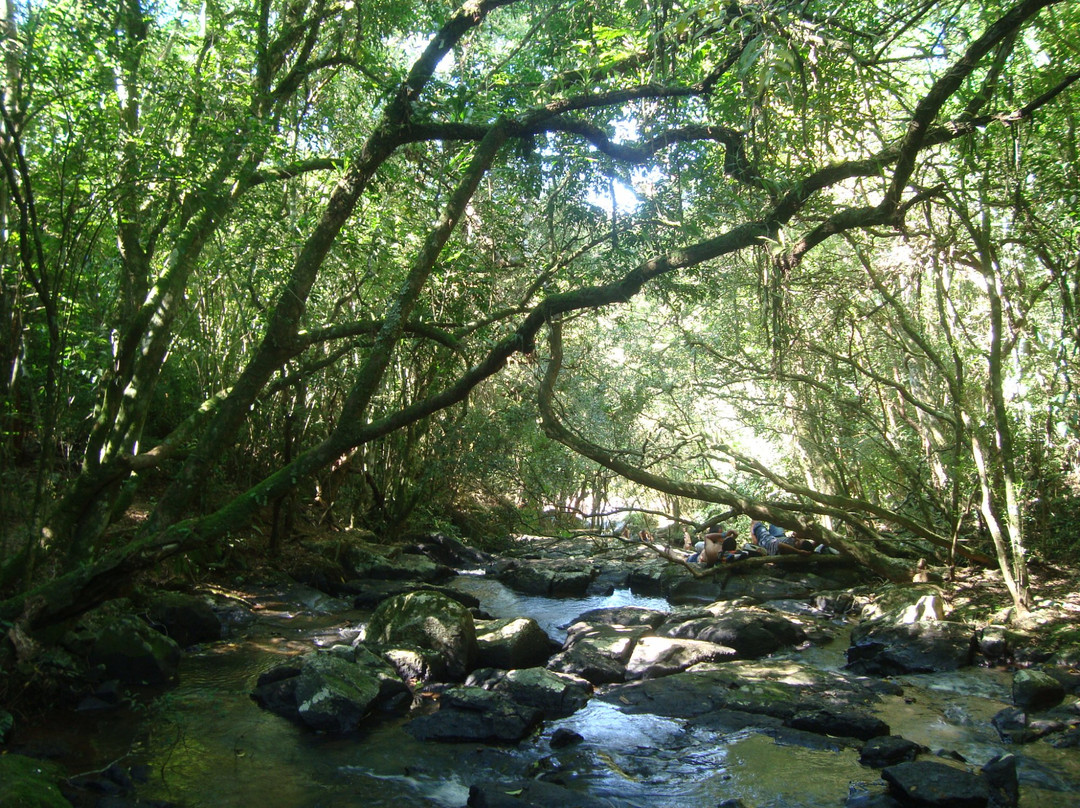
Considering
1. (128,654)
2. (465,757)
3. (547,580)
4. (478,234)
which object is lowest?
(465,757)

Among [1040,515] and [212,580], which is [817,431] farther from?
[212,580]

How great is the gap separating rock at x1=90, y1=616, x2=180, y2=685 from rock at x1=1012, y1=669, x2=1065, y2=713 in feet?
23.4

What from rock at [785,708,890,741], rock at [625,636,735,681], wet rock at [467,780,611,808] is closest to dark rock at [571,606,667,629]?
rock at [625,636,735,681]

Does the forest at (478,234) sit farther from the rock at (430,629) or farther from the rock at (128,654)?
the rock at (430,629)

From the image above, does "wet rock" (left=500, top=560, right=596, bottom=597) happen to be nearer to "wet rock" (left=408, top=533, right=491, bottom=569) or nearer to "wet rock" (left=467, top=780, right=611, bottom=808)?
"wet rock" (left=408, top=533, right=491, bottom=569)

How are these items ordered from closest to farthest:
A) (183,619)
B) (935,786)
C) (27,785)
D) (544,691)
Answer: (27,785), (935,786), (544,691), (183,619)

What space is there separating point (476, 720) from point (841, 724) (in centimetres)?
280

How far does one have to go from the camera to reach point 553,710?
20.4 feet

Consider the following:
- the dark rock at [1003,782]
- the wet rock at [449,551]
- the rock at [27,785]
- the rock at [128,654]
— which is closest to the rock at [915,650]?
the dark rock at [1003,782]

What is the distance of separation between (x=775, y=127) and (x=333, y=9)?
5.00 m

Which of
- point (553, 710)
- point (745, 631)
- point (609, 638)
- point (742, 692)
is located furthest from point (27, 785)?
point (745, 631)

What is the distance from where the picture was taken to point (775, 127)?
22.0 ft

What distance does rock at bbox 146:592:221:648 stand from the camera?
763cm

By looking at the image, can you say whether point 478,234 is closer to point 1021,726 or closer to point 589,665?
point 589,665
